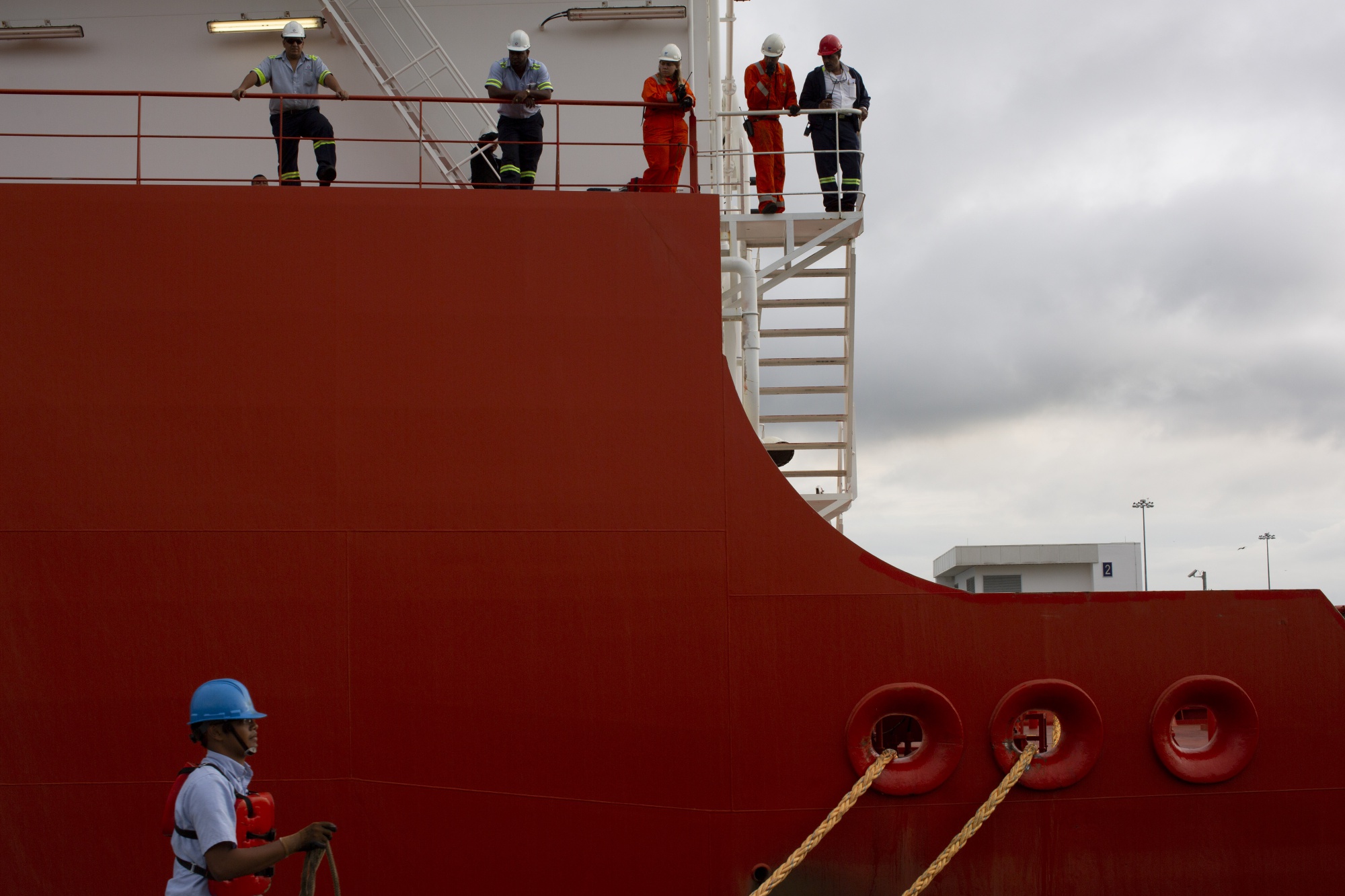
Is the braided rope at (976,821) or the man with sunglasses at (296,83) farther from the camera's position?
the man with sunglasses at (296,83)

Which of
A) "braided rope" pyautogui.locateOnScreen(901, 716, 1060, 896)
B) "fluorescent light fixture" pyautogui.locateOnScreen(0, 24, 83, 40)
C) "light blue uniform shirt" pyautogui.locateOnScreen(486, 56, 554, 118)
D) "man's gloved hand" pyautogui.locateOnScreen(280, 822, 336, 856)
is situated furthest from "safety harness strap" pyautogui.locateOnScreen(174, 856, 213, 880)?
"fluorescent light fixture" pyautogui.locateOnScreen(0, 24, 83, 40)

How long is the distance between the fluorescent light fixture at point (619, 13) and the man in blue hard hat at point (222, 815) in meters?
6.53

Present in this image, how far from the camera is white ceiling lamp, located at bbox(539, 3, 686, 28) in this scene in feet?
28.0

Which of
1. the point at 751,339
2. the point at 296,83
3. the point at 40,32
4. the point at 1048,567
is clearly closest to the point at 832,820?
the point at 751,339

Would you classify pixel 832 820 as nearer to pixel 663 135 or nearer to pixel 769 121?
pixel 663 135

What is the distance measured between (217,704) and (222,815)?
325 mm

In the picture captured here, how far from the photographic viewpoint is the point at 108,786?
556 cm

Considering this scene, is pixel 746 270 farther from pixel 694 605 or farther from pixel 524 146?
pixel 694 605

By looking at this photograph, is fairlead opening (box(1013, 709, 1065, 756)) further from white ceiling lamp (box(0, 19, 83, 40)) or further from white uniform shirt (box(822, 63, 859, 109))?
white ceiling lamp (box(0, 19, 83, 40))

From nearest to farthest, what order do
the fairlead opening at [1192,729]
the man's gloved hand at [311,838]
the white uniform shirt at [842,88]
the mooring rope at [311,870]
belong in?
the man's gloved hand at [311,838] → the mooring rope at [311,870] → the fairlead opening at [1192,729] → the white uniform shirt at [842,88]

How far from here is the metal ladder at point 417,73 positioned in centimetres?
823

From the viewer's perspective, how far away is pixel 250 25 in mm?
8633

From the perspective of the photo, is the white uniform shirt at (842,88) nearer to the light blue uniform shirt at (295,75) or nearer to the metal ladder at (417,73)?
the metal ladder at (417,73)

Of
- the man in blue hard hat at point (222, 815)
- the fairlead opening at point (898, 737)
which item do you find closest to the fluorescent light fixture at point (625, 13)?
the fairlead opening at point (898, 737)
